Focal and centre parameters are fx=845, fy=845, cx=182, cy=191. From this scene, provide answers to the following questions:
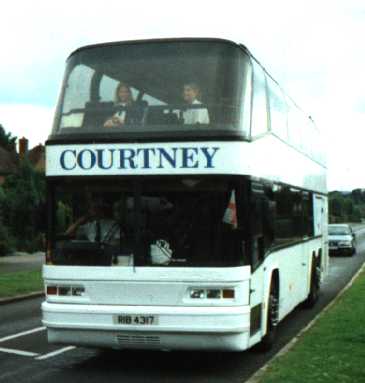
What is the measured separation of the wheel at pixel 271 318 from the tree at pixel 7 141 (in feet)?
288

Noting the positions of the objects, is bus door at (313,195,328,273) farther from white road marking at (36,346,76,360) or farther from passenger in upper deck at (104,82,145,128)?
passenger in upper deck at (104,82,145,128)

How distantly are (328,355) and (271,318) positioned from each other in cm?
153

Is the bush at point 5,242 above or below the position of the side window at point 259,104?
below

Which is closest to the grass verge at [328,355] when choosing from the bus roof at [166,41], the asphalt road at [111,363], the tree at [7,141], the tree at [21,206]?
the asphalt road at [111,363]

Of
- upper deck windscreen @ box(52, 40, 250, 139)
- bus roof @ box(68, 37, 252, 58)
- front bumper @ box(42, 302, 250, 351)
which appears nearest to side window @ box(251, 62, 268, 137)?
upper deck windscreen @ box(52, 40, 250, 139)

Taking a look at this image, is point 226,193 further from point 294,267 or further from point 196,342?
point 294,267

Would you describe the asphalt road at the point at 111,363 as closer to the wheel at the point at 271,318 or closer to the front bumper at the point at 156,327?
the wheel at the point at 271,318

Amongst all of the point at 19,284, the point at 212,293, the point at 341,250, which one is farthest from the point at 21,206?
the point at 212,293

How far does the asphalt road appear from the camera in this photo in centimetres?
927

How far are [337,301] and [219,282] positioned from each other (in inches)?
311

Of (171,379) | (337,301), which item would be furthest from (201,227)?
(337,301)

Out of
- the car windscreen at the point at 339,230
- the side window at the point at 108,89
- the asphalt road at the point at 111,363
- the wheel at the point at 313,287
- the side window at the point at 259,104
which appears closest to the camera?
the asphalt road at the point at 111,363

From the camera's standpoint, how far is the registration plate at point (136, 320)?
9102 mm

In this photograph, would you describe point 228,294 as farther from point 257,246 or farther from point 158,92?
point 158,92
